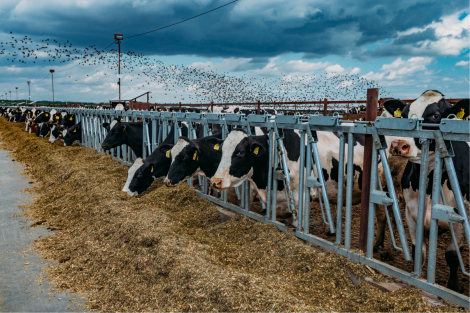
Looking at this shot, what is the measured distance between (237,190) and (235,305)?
345cm

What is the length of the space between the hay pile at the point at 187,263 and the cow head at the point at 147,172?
13.6 inches

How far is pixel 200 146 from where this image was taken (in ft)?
21.6

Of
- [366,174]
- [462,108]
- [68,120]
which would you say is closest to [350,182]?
[366,174]

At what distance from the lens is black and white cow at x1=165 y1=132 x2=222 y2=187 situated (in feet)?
21.2

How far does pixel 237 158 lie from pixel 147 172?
292 cm

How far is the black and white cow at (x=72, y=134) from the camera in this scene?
56.3ft

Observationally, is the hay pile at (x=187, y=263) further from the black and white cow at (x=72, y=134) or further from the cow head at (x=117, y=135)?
the black and white cow at (x=72, y=134)

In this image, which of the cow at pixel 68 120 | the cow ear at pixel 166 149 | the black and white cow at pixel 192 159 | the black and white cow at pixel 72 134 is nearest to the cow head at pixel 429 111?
the black and white cow at pixel 192 159

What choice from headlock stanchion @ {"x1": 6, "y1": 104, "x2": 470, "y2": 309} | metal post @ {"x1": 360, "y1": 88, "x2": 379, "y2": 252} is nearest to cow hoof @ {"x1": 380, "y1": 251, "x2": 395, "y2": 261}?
headlock stanchion @ {"x1": 6, "y1": 104, "x2": 470, "y2": 309}

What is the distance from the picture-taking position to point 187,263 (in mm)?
4086

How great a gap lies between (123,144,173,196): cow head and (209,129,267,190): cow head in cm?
254

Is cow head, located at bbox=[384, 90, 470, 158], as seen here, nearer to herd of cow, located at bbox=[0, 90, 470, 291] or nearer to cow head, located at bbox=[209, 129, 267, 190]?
herd of cow, located at bbox=[0, 90, 470, 291]

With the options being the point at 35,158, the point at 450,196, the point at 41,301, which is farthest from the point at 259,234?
the point at 35,158

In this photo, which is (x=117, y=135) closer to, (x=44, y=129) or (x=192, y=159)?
(x=192, y=159)
